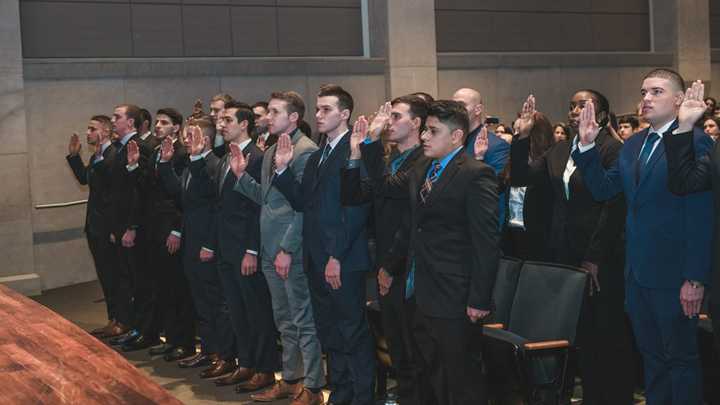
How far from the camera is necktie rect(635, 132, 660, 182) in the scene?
12.9 ft

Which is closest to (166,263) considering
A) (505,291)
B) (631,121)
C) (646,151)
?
(505,291)

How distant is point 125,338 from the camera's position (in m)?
6.92

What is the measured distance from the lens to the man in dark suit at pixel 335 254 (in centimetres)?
477

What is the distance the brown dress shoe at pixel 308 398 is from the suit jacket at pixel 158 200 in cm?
186

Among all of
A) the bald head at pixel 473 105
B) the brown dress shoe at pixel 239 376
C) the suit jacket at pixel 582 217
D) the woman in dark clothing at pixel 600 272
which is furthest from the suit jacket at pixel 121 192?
the woman in dark clothing at pixel 600 272

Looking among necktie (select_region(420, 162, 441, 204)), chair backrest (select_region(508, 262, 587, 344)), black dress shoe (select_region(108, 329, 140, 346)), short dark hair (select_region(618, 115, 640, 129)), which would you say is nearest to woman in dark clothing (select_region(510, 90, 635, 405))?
chair backrest (select_region(508, 262, 587, 344))

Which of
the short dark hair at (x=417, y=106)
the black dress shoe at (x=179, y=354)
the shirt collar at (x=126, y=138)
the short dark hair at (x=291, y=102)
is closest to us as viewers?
the short dark hair at (x=417, y=106)

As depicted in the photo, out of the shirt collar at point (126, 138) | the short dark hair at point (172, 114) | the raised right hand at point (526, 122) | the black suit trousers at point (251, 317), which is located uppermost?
A: the short dark hair at point (172, 114)

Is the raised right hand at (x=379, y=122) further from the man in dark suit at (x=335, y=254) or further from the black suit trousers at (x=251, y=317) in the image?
the black suit trousers at (x=251, y=317)

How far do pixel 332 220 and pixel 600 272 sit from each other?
1344 millimetres

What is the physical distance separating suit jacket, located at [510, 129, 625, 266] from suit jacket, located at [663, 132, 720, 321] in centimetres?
72

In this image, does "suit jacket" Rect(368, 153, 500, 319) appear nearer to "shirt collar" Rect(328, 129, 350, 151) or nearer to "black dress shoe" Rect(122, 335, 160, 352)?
"shirt collar" Rect(328, 129, 350, 151)

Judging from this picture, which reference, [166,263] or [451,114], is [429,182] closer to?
[451,114]

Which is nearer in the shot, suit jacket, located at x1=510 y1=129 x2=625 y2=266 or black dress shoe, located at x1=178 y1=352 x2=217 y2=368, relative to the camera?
suit jacket, located at x1=510 y1=129 x2=625 y2=266
